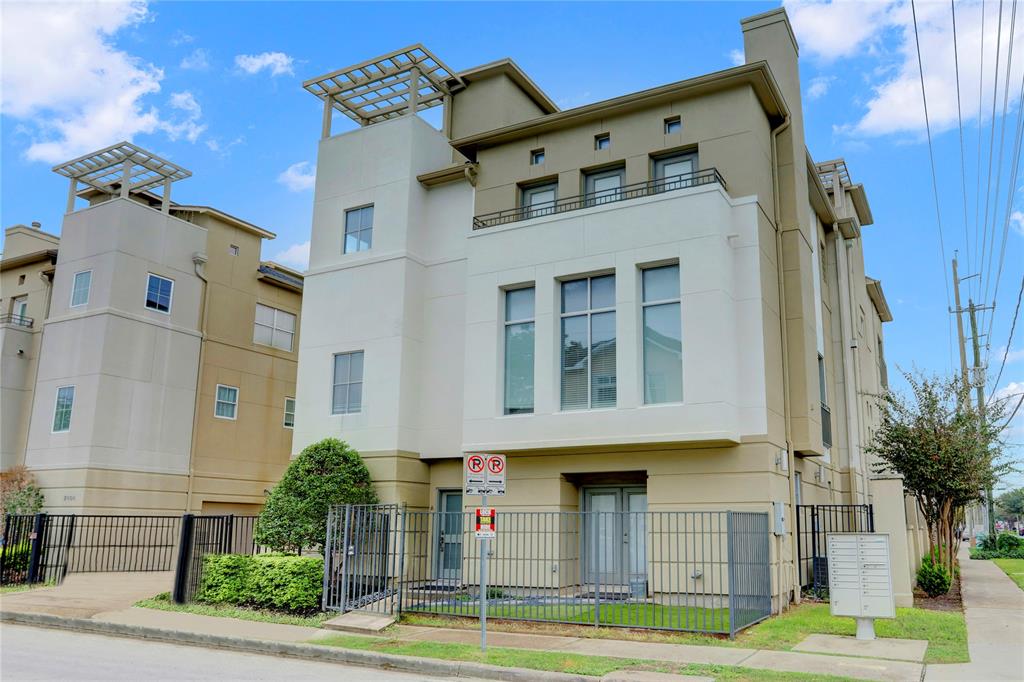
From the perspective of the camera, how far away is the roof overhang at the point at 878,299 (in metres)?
32.2

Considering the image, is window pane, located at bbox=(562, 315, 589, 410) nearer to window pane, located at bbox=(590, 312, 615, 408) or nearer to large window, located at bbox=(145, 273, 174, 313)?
window pane, located at bbox=(590, 312, 615, 408)

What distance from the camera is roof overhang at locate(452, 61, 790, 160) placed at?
56.3 ft

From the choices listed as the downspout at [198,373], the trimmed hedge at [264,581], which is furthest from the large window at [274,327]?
the trimmed hedge at [264,581]

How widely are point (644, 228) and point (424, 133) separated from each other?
7418 millimetres

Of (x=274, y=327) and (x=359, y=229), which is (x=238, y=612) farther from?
(x=274, y=327)

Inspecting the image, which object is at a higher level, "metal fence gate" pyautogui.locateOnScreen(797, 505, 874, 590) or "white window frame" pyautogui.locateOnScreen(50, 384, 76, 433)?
"white window frame" pyautogui.locateOnScreen(50, 384, 76, 433)

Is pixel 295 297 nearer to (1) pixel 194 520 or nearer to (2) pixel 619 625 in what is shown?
(1) pixel 194 520

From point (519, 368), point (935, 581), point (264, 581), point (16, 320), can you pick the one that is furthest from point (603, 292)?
point (16, 320)

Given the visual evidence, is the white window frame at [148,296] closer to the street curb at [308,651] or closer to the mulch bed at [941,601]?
the street curb at [308,651]

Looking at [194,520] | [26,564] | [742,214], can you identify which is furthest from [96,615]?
[742,214]

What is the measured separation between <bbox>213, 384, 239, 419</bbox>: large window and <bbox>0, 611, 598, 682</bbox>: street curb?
1260cm

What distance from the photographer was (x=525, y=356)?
→ 18.3 meters

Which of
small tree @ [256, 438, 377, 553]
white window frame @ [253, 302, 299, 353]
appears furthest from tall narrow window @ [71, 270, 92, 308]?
small tree @ [256, 438, 377, 553]

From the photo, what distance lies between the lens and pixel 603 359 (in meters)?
17.2
